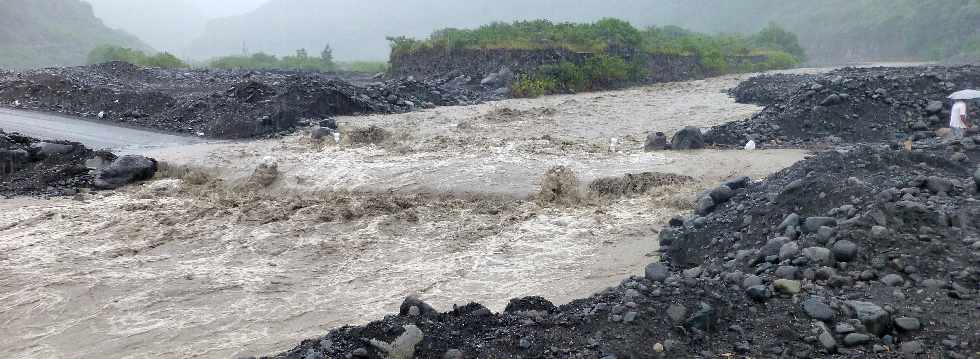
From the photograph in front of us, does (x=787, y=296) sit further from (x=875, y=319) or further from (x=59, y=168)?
(x=59, y=168)

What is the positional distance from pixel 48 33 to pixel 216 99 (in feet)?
171

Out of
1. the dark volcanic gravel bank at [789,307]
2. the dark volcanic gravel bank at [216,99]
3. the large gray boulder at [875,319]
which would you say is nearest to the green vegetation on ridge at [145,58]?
the dark volcanic gravel bank at [216,99]

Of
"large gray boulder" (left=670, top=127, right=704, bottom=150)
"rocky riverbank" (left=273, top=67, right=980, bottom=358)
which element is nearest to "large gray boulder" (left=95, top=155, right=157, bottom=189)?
"rocky riverbank" (left=273, top=67, right=980, bottom=358)

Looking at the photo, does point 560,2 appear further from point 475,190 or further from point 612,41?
point 475,190

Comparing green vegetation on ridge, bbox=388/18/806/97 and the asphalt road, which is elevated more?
green vegetation on ridge, bbox=388/18/806/97

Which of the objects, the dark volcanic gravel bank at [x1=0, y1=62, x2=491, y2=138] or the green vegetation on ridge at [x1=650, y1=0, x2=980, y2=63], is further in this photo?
the green vegetation on ridge at [x1=650, y1=0, x2=980, y2=63]

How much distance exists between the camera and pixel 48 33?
196ft

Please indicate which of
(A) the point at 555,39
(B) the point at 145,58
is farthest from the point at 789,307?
(B) the point at 145,58

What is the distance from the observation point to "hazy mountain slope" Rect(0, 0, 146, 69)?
168ft

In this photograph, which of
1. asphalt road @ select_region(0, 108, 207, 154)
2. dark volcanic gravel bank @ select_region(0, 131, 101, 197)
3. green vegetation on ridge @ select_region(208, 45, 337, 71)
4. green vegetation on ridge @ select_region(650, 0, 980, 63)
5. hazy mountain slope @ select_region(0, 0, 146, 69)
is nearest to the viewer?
dark volcanic gravel bank @ select_region(0, 131, 101, 197)

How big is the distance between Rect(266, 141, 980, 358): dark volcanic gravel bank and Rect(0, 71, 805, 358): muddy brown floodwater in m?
1.57

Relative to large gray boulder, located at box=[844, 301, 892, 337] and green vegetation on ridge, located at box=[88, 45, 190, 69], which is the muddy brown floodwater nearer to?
large gray boulder, located at box=[844, 301, 892, 337]

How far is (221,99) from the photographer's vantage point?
18.4 metres

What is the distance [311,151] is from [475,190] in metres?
4.66
